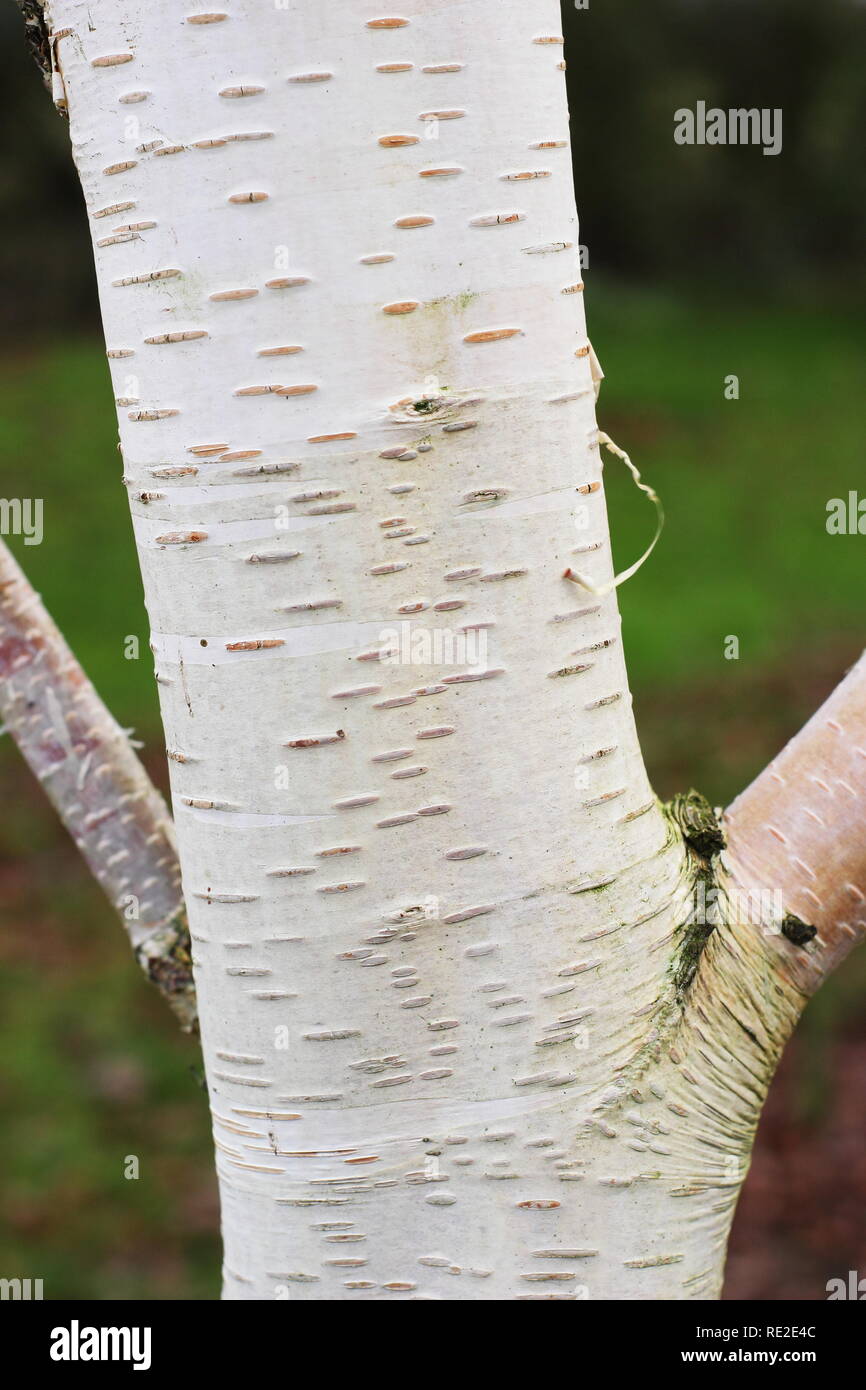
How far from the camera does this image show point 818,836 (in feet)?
4.33

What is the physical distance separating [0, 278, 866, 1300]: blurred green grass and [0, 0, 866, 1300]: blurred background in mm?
16

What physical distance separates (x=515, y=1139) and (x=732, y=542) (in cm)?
823

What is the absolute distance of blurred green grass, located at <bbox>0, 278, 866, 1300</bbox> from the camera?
4.06m

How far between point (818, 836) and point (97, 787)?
88 centimetres

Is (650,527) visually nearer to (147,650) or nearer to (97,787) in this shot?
(147,650)

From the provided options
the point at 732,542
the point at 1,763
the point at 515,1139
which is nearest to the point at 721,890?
the point at 515,1139

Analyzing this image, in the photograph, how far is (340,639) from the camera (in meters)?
1.08

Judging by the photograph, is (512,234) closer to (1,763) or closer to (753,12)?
(1,763)

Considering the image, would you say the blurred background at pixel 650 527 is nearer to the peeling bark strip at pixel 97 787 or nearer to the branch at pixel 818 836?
the peeling bark strip at pixel 97 787

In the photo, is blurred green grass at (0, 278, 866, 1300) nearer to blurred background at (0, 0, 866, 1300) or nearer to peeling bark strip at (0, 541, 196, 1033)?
blurred background at (0, 0, 866, 1300)

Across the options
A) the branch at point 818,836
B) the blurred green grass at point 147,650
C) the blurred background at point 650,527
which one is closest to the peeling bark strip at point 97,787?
the blurred background at point 650,527

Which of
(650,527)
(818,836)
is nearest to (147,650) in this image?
(650,527)

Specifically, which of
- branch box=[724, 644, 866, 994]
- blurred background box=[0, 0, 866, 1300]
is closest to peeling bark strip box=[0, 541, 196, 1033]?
blurred background box=[0, 0, 866, 1300]

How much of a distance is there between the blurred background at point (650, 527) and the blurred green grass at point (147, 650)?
0.02 m
